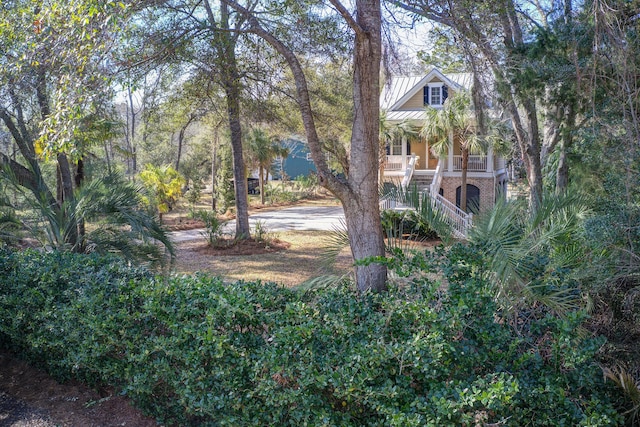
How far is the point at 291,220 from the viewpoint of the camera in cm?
2064

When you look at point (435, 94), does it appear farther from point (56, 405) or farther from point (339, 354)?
point (339, 354)

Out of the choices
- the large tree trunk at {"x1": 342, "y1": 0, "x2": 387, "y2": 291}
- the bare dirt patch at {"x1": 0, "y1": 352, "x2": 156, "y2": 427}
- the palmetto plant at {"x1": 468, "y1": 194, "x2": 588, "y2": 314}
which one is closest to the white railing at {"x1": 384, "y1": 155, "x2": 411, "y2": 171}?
the palmetto plant at {"x1": 468, "y1": 194, "x2": 588, "y2": 314}

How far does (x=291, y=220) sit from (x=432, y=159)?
893cm

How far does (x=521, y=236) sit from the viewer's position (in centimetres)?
465

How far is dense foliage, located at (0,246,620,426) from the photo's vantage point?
9.83ft

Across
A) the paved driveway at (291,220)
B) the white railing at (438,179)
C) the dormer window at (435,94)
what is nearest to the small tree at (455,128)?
the white railing at (438,179)

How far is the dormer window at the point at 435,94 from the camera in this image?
23.6 meters

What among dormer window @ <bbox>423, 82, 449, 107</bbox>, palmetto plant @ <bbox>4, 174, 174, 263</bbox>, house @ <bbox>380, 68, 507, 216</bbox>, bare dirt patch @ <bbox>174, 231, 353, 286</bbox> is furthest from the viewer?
dormer window @ <bbox>423, 82, 449, 107</bbox>

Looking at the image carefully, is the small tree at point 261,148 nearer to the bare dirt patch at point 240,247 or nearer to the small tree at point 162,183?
the small tree at point 162,183

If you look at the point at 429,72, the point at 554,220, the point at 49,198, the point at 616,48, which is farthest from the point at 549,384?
the point at 429,72

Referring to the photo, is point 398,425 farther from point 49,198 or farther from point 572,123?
point 49,198

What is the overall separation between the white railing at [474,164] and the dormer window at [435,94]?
2.68 m

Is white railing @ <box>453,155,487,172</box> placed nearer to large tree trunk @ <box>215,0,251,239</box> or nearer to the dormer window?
the dormer window

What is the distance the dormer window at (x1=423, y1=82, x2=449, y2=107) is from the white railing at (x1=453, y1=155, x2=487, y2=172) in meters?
2.68
